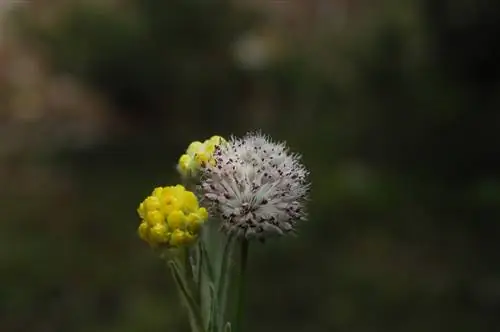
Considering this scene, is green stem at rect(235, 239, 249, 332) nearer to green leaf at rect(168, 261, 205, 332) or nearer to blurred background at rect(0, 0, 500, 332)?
green leaf at rect(168, 261, 205, 332)

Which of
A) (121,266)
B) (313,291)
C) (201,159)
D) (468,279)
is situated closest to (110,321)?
(121,266)

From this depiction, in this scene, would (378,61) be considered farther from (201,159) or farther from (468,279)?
(201,159)

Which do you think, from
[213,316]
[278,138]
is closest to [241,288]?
[213,316]

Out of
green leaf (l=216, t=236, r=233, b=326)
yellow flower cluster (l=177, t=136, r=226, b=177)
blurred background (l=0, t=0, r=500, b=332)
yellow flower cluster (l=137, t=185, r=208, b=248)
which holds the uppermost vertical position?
Answer: blurred background (l=0, t=0, r=500, b=332)

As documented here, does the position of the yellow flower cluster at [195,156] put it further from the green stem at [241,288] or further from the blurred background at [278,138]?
the blurred background at [278,138]

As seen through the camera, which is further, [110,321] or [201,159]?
[110,321]

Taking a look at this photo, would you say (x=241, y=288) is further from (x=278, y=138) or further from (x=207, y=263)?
(x=278, y=138)

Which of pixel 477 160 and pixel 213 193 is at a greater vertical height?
pixel 477 160

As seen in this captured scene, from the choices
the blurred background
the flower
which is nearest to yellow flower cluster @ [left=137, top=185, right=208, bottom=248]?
the flower
